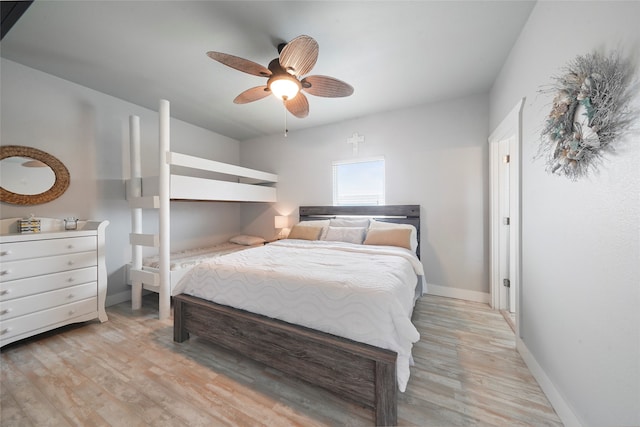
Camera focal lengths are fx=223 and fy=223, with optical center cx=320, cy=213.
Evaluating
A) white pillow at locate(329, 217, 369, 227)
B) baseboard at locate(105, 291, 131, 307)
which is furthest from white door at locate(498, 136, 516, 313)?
baseboard at locate(105, 291, 131, 307)

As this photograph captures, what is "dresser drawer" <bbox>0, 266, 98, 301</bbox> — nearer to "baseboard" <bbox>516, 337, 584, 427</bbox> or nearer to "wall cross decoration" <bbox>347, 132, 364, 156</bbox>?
"wall cross decoration" <bbox>347, 132, 364, 156</bbox>

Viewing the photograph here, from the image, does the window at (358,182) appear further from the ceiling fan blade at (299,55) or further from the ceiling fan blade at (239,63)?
the ceiling fan blade at (239,63)

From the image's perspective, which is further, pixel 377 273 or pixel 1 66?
pixel 1 66

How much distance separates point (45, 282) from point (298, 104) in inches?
113

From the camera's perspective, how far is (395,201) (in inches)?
129

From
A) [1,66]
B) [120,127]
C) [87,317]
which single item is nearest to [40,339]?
[87,317]

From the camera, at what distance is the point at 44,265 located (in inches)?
79.2

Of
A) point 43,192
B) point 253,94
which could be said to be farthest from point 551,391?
point 43,192

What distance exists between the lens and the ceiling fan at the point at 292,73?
1.55 metres

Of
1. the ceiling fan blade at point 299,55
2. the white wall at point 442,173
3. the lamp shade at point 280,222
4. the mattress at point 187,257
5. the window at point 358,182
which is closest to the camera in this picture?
the ceiling fan blade at point 299,55

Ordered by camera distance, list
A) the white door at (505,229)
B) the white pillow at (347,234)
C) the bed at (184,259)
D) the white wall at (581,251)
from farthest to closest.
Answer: the white pillow at (347,234) < the bed at (184,259) < the white door at (505,229) < the white wall at (581,251)

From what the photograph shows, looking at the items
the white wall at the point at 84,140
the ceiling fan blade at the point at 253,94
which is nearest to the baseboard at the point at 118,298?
the white wall at the point at 84,140

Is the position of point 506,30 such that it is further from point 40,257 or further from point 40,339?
point 40,339

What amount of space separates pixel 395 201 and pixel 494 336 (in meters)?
1.87
